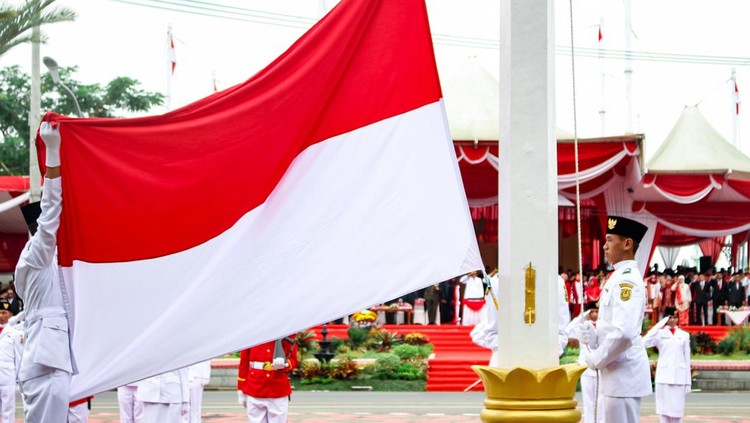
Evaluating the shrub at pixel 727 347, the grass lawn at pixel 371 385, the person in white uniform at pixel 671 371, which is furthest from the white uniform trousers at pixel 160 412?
the shrub at pixel 727 347

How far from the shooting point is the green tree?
160ft

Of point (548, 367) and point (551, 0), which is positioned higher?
point (551, 0)

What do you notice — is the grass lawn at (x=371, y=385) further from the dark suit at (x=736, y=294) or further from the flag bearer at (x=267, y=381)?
the flag bearer at (x=267, y=381)

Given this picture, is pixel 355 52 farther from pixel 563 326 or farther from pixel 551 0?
pixel 563 326

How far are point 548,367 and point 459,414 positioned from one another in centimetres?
1246

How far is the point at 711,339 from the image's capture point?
2636 cm

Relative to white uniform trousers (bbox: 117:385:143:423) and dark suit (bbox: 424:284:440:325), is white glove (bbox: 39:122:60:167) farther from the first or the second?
dark suit (bbox: 424:284:440:325)

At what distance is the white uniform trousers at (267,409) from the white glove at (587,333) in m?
4.04

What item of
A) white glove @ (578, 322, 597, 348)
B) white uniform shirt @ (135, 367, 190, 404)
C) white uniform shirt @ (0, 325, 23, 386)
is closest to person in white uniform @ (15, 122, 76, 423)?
white glove @ (578, 322, 597, 348)

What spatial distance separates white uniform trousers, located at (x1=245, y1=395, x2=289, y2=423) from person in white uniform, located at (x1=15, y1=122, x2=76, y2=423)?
4.19m

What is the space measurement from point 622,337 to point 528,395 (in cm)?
210

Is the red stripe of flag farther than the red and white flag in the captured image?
Yes

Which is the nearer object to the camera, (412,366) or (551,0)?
(551,0)

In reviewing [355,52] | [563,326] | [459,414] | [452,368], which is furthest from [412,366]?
[355,52]
